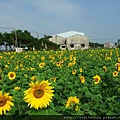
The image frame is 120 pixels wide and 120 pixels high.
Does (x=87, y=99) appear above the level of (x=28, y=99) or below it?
below

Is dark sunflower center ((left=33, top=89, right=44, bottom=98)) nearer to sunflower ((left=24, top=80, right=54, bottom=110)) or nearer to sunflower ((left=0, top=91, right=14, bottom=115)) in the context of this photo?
sunflower ((left=24, top=80, right=54, bottom=110))

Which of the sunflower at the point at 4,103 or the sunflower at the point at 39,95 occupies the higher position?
the sunflower at the point at 39,95

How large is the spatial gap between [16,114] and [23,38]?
5454 cm

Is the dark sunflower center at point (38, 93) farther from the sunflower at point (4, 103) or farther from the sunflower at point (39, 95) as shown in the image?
the sunflower at point (4, 103)

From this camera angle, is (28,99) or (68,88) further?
(68,88)

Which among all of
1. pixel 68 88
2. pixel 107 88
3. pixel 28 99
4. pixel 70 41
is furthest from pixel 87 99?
pixel 70 41

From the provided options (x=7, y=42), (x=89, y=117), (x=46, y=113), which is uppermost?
(x=7, y=42)

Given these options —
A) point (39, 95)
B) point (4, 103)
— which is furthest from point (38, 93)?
point (4, 103)

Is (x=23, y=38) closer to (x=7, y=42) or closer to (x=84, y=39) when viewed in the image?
(x=7, y=42)

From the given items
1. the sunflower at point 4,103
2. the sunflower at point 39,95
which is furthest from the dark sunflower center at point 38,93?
the sunflower at point 4,103

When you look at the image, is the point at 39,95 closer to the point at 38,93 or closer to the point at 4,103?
the point at 38,93

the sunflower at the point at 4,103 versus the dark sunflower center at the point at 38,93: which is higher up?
the dark sunflower center at the point at 38,93

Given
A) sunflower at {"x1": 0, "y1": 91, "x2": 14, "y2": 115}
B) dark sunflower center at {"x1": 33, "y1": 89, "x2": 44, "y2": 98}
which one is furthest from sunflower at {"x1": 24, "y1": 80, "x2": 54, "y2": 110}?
sunflower at {"x1": 0, "y1": 91, "x2": 14, "y2": 115}

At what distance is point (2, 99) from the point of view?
5.09 feet
